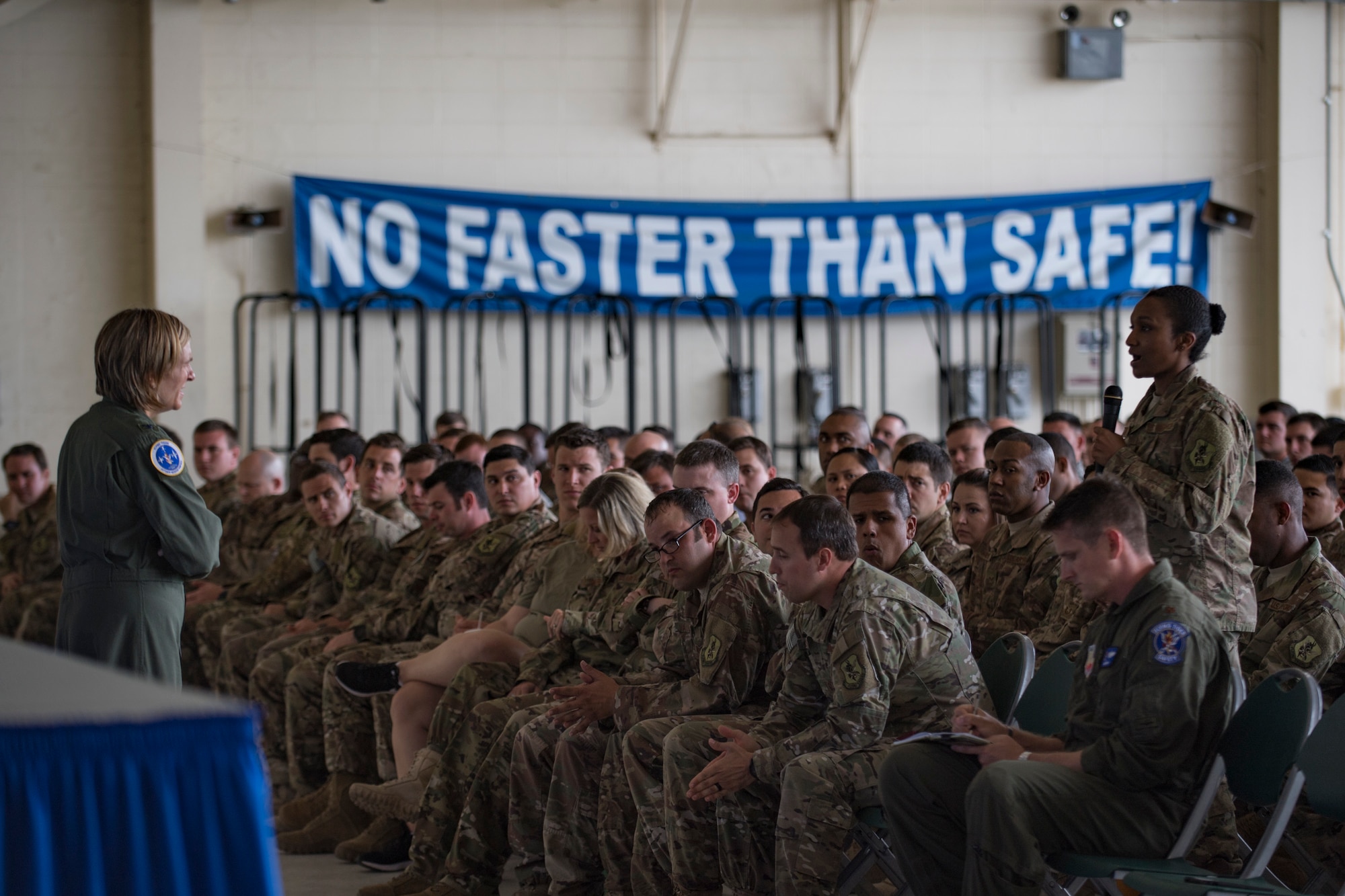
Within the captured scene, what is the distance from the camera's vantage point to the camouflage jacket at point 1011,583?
4027mm

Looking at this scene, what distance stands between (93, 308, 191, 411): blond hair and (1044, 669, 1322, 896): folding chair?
2.03 metres

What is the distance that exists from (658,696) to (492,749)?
0.59 meters

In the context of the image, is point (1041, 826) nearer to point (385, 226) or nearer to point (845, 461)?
point (845, 461)

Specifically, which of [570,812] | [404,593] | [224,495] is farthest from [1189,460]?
[224,495]

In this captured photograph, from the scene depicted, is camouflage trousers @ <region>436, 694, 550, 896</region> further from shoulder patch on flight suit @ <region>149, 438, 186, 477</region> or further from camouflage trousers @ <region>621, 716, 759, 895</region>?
shoulder patch on flight suit @ <region>149, 438, 186, 477</region>

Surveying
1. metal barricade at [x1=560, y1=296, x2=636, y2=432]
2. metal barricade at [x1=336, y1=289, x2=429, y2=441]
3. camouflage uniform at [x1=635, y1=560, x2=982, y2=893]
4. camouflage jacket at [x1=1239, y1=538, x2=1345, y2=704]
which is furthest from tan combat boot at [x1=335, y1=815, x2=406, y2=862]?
metal barricade at [x1=560, y1=296, x2=636, y2=432]

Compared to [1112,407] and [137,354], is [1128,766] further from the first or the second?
[137,354]

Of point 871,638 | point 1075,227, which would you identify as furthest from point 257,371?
point 871,638

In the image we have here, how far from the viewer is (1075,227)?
9359 millimetres

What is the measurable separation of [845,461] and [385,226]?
510 centimetres

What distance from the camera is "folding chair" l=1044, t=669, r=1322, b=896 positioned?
99.4 inches

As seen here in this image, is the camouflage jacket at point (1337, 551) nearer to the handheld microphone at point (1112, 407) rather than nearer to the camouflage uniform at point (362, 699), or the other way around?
the handheld microphone at point (1112, 407)

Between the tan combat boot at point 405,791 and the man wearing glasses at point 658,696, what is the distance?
563 mm

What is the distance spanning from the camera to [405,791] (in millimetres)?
4207
